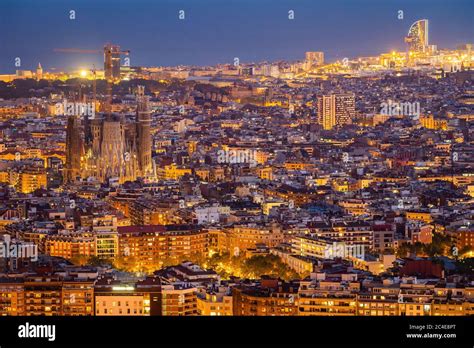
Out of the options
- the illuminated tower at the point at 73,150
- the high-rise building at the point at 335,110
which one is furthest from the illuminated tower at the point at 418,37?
the illuminated tower at the point at 73,150

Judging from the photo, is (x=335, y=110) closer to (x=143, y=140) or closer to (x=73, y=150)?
(x=143, y=140)

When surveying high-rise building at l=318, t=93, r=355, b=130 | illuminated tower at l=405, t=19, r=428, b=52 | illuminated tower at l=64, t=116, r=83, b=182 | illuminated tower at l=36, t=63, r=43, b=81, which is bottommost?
illuminated tower at l=64, t=116, r=83, b=182

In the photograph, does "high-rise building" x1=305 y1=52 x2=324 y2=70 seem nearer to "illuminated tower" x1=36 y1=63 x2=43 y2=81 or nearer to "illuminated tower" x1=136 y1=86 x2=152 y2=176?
"illuminated tower" x1=136 y1=86 x2=152 y2=176

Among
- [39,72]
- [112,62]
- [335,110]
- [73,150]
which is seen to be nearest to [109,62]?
[112,62]

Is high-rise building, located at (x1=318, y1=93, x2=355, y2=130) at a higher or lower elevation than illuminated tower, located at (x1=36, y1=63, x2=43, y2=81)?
lower

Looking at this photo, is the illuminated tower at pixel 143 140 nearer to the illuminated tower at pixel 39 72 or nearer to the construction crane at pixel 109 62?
the construction crane at pixel 109 62

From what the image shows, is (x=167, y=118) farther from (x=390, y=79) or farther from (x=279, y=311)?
(x=279, y=311)

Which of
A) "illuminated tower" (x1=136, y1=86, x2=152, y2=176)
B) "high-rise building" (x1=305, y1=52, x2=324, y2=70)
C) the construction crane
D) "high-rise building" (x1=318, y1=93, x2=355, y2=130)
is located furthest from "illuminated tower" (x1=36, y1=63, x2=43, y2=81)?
"high-rise building" (x1=318, y1=93, x2=355, y2=130)
